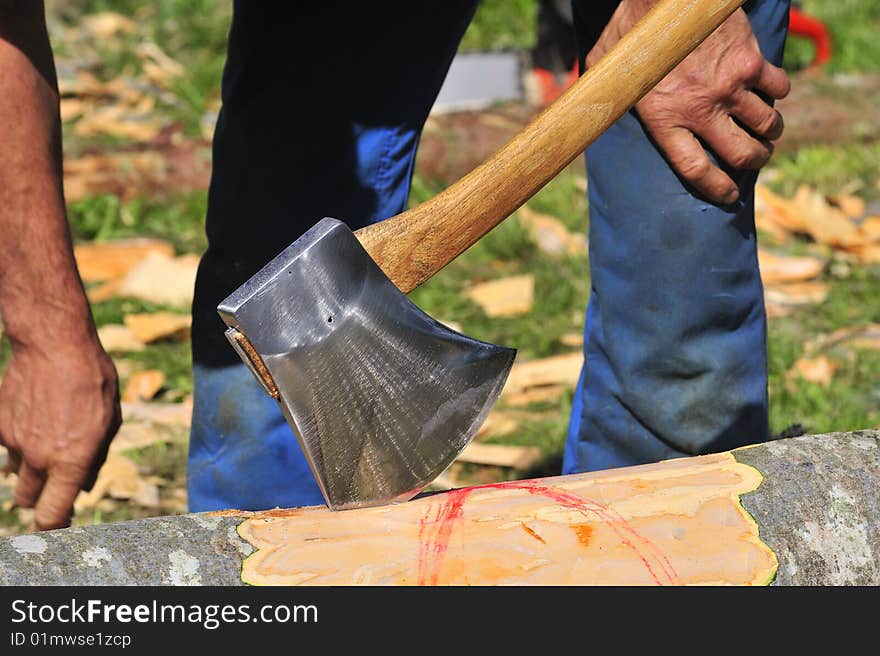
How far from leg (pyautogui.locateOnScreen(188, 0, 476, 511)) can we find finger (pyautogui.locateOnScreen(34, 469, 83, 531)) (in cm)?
57

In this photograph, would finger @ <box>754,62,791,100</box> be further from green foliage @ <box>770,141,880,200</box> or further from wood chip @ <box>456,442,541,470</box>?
green foliage @ <box>770,141,880,200</box>

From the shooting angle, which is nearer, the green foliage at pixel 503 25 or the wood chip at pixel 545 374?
the wood chip at pixel 545 374

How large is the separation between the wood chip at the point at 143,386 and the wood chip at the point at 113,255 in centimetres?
83

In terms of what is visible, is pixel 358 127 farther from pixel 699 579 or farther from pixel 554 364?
pixel 554 364

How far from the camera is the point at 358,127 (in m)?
2.51

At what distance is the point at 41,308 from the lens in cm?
205

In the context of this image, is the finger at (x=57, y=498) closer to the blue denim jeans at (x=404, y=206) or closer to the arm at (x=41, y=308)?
the arm at (x=41, y=308)

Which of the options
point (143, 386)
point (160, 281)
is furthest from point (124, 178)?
point (143, 386)

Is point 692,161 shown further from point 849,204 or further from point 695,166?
point 849,204

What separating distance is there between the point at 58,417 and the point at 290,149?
745 millimetres

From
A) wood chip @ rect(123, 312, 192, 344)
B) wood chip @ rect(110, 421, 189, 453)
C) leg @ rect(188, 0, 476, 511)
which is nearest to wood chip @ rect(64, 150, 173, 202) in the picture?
wood chip @ rect(123, 312, 192, 344)

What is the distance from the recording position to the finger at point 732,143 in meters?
2.31

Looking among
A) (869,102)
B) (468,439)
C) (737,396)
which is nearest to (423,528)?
(468,439)

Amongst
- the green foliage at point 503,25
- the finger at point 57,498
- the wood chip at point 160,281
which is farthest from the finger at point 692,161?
the green foliage at point 503,25
